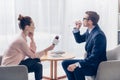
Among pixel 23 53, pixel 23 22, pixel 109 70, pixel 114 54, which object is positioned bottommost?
pixel 109 70

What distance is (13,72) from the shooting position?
2.71 m

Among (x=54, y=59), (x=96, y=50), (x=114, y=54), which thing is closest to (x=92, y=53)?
(x=96, y=50)

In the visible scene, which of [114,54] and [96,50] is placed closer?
[96,50]

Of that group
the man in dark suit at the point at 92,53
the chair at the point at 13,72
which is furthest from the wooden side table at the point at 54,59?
the chair at the point at 13,72

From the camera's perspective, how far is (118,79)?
10.1ft

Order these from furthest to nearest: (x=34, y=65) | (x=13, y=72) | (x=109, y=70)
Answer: (x=34, y=65), (x=109, y=70), (x=13, y=72)

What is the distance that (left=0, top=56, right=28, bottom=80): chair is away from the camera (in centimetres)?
268

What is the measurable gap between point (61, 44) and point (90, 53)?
1829 mm

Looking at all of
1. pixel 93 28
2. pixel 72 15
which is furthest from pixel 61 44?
pixel 93 28

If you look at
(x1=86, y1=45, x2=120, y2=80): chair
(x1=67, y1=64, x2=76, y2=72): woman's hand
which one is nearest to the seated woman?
(x1=67, y1=64, x2=76, y2=72): woman's hand

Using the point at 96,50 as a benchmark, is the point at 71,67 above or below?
below

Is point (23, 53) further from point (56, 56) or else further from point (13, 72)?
point (56, 56)

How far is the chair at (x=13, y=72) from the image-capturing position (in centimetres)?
268

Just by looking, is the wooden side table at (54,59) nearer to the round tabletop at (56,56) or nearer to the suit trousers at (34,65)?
the round tabletop at (56,56)
